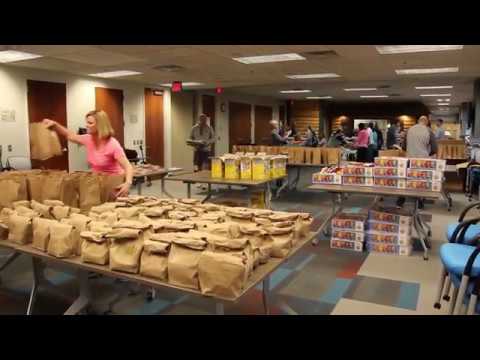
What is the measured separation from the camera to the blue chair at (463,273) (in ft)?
7.78

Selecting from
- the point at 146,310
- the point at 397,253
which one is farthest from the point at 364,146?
the point at 146,310

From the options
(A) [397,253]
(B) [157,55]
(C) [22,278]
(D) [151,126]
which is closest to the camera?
(C) [22,278]

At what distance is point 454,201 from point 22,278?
24.4 feet

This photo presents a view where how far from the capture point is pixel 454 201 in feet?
26.7

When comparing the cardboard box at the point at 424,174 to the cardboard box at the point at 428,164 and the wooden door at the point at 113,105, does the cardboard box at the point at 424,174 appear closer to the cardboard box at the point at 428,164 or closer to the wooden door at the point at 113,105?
the cardboard box at the point at 428,164

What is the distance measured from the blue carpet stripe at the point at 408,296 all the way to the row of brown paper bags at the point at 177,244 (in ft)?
4.02

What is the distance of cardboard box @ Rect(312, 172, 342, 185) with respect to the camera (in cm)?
506

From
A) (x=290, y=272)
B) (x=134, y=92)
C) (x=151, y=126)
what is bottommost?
(x=290, y=272)

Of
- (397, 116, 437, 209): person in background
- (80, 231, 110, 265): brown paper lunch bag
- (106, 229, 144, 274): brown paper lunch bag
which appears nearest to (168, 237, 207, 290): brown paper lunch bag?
(106, 229, 144, 274): brown paper lunch bag

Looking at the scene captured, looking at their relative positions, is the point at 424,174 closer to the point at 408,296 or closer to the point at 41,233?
the point at 408,296

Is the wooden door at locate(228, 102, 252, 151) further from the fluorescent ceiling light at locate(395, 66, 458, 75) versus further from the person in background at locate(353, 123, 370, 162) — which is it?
the fluorescent ceiling light at locate(395, 66, 458, 75)

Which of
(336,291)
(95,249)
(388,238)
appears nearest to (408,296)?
(336,291)

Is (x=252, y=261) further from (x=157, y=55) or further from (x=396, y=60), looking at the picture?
(x=396, y=60)

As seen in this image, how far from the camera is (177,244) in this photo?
2041mm
